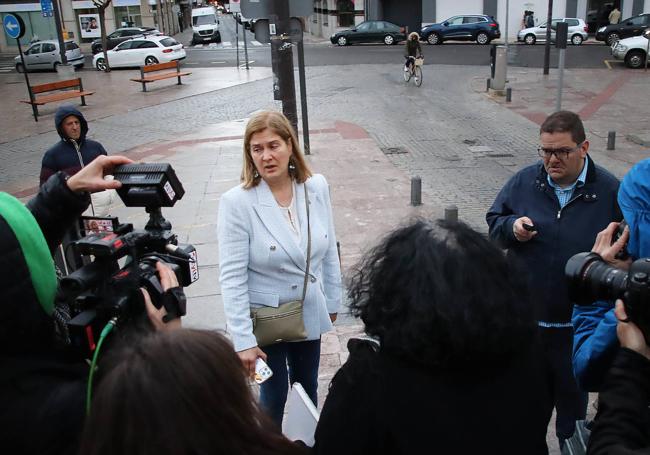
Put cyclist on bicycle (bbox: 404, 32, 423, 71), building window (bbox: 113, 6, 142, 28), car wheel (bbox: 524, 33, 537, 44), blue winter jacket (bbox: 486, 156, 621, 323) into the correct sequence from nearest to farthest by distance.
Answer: blue winter jacket (bbox: 486, 156, 621, 323) → cyclist on bicycle (bbox: 404, 32, 423, 71) → car wheel (bbox: 524, 33, 537, 44) → building window (bbox: 113, 6, 142, 28)

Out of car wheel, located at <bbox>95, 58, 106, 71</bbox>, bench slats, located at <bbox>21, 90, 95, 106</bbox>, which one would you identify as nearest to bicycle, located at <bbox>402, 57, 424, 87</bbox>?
bench slats, located at <bbox>21, 90, 95, 106</bbox>

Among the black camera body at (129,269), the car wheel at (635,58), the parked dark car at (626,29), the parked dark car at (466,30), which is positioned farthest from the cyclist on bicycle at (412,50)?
the black camera body at (129,269)

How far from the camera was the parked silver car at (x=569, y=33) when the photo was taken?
29953mm

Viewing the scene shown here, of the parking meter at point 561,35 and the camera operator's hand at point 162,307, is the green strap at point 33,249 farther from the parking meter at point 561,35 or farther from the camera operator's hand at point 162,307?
the parking meter at point 561,35

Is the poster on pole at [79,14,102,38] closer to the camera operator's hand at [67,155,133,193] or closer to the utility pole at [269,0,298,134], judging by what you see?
the utility pole at [269,0,298,134]

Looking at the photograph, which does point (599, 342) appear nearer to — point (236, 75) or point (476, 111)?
point (476, 111)

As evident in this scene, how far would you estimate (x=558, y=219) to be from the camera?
3.18m

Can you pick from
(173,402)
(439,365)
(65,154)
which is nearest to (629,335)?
(439,365)

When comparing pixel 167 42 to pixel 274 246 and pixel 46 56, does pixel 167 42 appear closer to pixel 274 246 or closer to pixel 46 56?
pixel 46 56

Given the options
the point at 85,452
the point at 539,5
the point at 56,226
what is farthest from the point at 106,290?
the point at 539,5

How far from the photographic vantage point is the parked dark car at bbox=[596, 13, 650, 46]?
89.6 feet

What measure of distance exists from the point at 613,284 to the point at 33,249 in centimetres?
164

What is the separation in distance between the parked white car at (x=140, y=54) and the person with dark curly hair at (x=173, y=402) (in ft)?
86.8

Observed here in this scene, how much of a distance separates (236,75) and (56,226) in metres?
21.5
